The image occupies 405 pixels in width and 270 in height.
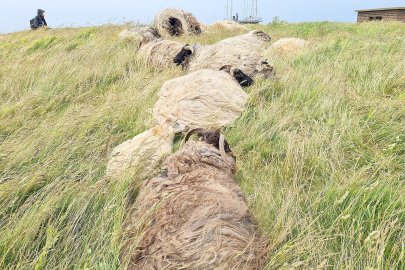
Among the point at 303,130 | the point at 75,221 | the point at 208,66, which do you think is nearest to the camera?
the point at 75,221

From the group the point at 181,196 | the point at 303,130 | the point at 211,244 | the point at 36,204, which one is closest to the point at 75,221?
the point at 36,204

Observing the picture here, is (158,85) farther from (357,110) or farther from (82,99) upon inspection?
(357,110)

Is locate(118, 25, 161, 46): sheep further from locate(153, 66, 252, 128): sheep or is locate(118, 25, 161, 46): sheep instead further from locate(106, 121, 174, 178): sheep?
locate(106, 121, 174, 178): sheep

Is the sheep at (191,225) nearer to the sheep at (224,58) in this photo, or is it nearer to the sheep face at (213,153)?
the sheep face at (213,153)

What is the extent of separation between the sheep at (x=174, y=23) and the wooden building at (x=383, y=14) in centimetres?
1593

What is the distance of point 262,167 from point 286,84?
88.8 inches

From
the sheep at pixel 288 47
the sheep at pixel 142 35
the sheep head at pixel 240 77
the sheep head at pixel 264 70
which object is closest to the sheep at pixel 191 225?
the sheep head at pixel 240 77

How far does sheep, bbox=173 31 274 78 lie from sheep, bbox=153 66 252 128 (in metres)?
0.89

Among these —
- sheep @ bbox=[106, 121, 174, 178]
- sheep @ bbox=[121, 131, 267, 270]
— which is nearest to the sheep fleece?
sheep @ bbox=[121, 131, 267, 270]

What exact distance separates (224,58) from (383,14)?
858 inches

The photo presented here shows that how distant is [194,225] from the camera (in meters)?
2.05

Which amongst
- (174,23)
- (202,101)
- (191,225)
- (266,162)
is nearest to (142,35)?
(174,23)

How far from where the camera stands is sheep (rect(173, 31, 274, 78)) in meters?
5.99

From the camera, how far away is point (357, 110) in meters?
4.30
